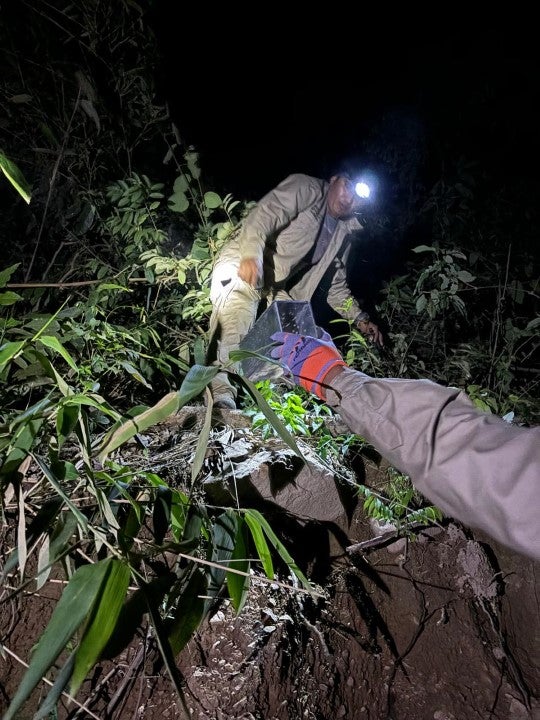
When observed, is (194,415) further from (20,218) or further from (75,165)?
(20,218)

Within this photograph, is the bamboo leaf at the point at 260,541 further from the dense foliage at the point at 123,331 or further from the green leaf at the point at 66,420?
the green leaf at the point at 66,420

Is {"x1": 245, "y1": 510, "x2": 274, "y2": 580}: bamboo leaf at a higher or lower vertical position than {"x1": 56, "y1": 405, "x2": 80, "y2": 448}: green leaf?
lower

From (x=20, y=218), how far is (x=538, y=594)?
5.46 meters

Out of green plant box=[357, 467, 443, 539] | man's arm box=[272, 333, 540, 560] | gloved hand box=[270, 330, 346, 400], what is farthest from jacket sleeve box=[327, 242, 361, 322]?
man's arm box=[272, 333, 540, 560]

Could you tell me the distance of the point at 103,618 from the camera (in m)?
0.83

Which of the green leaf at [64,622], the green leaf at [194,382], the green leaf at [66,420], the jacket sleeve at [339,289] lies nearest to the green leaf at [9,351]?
the green leaf at [66,420]

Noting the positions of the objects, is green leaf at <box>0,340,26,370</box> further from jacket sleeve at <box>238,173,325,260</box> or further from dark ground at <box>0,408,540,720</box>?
jacket sleeve at <box>238,173,325,260</box>

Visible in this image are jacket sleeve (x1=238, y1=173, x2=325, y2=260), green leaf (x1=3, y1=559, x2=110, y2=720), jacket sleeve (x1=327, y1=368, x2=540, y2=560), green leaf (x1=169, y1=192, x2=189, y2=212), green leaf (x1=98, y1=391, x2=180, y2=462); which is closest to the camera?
green leaf (x1=3, y1=559, x2=110, y2=720)

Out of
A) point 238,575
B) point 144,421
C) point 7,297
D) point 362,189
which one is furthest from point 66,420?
point 362,189

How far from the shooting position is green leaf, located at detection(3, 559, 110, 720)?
0.70 m

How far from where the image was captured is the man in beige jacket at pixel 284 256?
286 centimetres

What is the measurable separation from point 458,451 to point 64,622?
102cm

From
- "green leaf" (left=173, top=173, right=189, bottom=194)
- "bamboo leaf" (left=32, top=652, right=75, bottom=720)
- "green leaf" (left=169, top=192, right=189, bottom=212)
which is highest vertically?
"green leaf" (left=173, top=173, right=189, bottom=194)

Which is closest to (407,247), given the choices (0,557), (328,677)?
(328,677)
